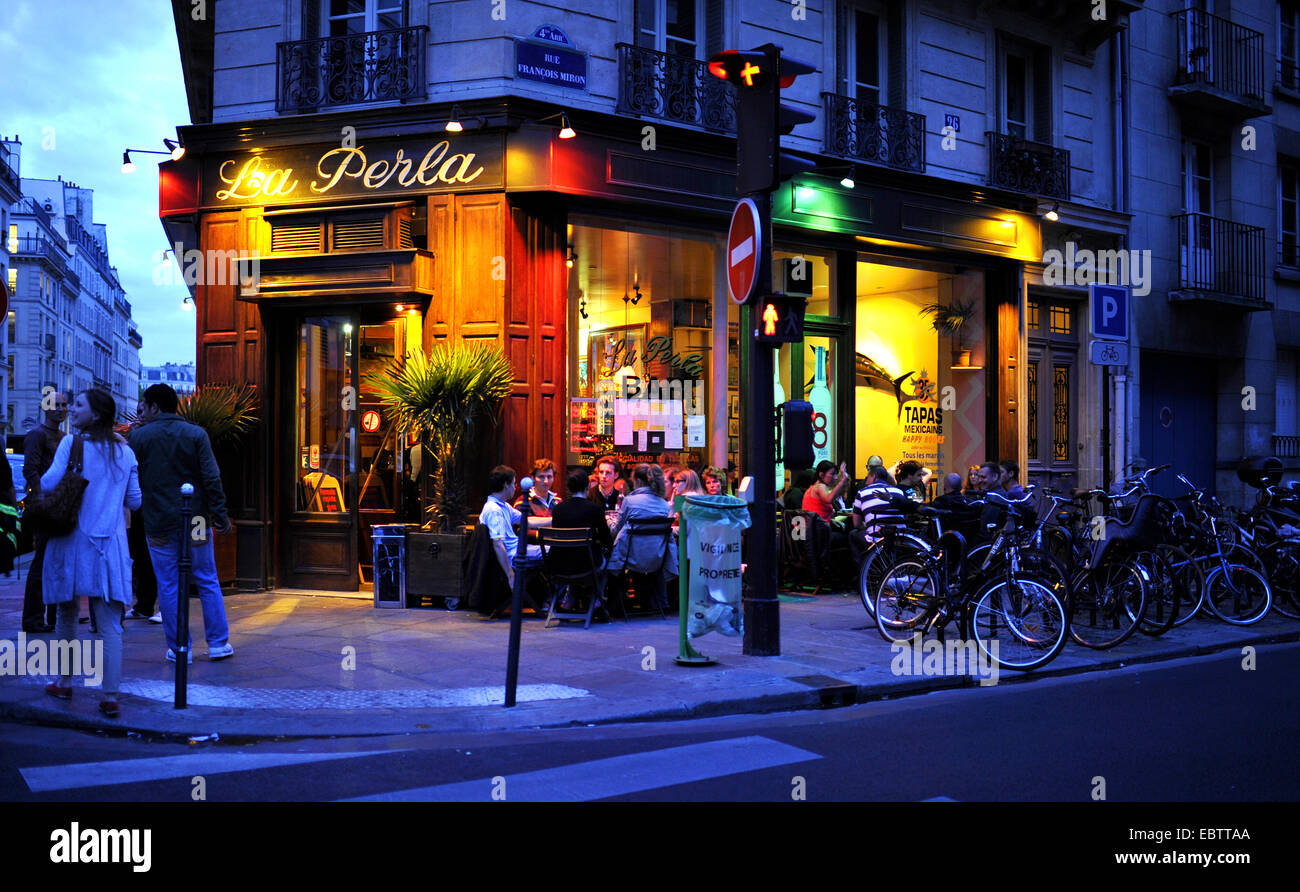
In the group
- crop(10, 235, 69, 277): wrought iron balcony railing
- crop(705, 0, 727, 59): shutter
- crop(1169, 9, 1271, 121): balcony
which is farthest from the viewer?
crop(10, 235, 69, 277): wrought iron balcony railing

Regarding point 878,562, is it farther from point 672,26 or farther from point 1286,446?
point 1286,446

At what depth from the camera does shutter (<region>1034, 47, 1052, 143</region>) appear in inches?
656

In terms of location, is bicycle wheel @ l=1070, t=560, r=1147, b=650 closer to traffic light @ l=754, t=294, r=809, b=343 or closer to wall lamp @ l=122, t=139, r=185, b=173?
traffic light @ l=754, t=294, r=809, b=343

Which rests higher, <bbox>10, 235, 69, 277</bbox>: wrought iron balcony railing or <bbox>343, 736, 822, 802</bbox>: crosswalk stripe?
<bbox>10, 235, 69, 277</bbox>: wrought iron balcony railing

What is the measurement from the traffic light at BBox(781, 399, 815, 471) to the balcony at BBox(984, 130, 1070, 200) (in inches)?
337

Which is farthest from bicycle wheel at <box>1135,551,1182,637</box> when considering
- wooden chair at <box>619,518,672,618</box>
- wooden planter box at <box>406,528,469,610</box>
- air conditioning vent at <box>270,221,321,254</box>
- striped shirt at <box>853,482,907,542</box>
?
air conditioning vent at <box>270,221,321,254</box>

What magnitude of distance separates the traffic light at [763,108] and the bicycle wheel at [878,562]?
11.3 feet

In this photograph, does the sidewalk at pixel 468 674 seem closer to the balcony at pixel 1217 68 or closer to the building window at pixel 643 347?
the building window at pixel 643 347

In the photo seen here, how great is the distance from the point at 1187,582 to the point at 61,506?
943cm

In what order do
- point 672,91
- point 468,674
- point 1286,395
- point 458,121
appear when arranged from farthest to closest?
point 1286,395, point 672,91, point 458,121, point 468,674

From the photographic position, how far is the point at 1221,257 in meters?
18.9

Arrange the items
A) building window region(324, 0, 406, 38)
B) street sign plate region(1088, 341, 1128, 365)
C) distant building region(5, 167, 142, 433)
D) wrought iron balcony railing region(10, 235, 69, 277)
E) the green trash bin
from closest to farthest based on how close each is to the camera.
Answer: the green trash bin < street sign plate region(1088, 341, 1128, 365) < building window region(324, 0, 406, 38) < wrought iron balcony railing region(10, 235, 69, 277) < distant building region(5, 167, 142, 433)

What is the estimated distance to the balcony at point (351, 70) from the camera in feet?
39.2

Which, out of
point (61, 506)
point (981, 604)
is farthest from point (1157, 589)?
point (61, 506)
